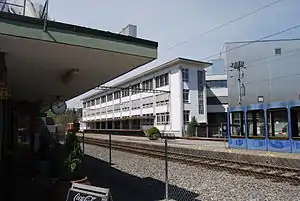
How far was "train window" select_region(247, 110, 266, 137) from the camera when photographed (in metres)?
15.1

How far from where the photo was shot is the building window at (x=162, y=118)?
44906 millimetres

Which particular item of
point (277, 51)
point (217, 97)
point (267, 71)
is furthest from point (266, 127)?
Answer: point (277, 51)

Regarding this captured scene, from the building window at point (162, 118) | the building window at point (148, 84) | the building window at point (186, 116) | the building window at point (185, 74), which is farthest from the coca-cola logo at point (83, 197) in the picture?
the building window at point (148, 84)

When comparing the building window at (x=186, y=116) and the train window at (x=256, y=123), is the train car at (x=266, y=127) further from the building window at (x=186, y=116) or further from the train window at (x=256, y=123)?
the building window at (x=186, y=116)

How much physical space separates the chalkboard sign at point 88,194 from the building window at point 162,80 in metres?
42.2

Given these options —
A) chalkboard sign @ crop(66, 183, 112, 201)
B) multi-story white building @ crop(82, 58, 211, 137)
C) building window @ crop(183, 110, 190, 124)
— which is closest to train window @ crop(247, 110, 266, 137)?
chalkboard sign @ crop(66, 183, 112, 201)

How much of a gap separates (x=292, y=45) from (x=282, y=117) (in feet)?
145

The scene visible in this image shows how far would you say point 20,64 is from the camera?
6.73m

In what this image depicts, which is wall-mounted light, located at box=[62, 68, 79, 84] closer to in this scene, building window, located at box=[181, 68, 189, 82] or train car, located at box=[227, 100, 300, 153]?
train car, located at box=[227, 100, 300, 153]

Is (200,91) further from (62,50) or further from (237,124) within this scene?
(62,50)

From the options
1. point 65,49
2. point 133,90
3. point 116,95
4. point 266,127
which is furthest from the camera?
point 116,95

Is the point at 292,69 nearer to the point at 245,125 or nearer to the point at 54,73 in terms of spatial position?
the point at 245,125

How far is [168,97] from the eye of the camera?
1783 inches

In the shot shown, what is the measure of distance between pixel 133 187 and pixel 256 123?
29.2 feet
